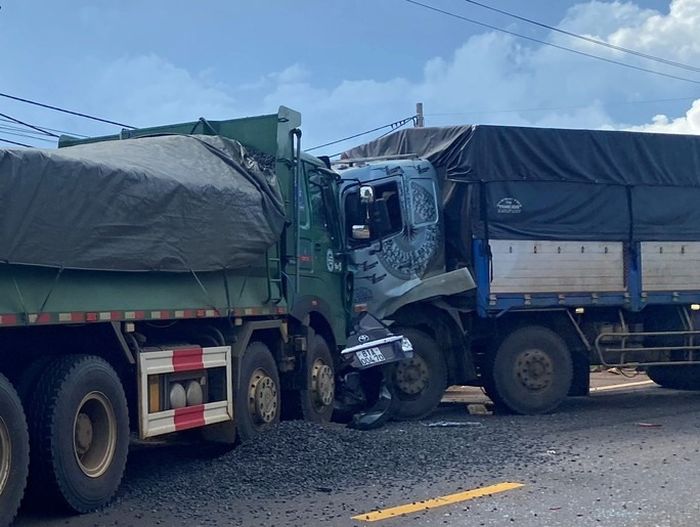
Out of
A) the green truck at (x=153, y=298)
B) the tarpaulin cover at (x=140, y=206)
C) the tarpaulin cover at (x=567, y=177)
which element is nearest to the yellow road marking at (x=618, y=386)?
the tarpaulin cover at (x=567, y=177)

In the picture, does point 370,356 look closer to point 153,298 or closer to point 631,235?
point 153,298

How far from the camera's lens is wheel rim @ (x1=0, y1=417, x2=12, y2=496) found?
6109mm

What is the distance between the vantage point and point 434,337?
12945 mm

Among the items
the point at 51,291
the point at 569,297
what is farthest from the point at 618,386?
the point at 51,291

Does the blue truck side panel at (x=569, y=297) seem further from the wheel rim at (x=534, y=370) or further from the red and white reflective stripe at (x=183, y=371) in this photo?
the red and white reflective stripe at (x=183, y=371)

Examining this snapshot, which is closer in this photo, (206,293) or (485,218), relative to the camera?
(206,293)

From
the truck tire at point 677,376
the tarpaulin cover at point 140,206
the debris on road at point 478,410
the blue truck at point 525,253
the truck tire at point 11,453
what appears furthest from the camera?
the truck tire at point 677,376

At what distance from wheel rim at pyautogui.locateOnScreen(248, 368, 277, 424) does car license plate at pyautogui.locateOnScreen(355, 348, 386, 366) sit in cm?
199

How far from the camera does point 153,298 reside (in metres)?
7.76

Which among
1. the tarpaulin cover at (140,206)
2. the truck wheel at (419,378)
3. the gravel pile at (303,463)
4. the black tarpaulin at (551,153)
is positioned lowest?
the gravel pile at (303,463)

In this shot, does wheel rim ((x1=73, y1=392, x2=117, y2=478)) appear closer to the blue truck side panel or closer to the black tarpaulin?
the blue truck side panel

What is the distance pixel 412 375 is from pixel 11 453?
Result: 23.2 ft

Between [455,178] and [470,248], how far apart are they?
992 millimetres

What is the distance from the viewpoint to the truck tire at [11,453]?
6.09 meters
